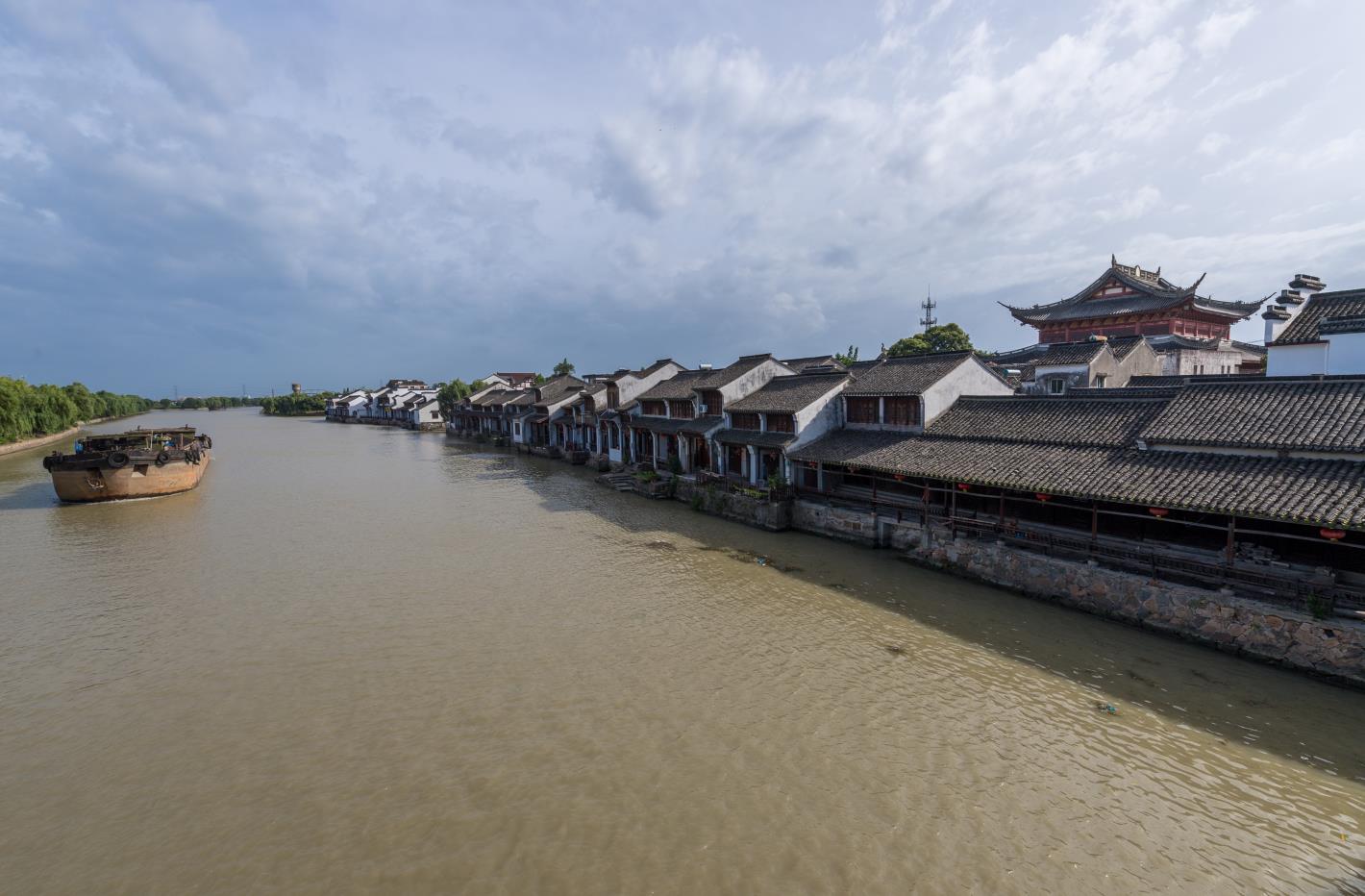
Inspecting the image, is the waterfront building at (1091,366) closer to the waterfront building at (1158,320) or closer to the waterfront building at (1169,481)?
the waterfront building at (1158,320)

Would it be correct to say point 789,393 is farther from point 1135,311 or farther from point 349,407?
point 349,407

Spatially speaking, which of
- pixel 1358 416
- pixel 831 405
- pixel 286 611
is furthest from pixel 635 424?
pixel 1358 416

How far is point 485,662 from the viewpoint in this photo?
1472 centimetres

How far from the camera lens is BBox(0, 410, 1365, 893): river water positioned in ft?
28.2

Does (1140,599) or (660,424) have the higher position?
(660,424)

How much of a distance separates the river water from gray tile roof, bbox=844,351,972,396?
9.09m

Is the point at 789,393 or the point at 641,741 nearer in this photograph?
the point at 641,741

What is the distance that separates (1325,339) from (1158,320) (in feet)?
78.6

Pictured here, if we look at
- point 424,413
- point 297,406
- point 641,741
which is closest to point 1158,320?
point 641,741

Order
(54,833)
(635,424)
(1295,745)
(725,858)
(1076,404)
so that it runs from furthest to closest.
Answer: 1. (635,424)
2. (1076,404)
3. (1295,745)
4. (54,833)
5. (725,858)

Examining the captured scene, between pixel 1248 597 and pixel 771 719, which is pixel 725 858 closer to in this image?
pixel 771 719

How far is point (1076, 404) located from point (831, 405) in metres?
10.7

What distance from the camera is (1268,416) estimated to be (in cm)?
1614

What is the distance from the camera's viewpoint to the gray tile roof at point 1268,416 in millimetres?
14688
